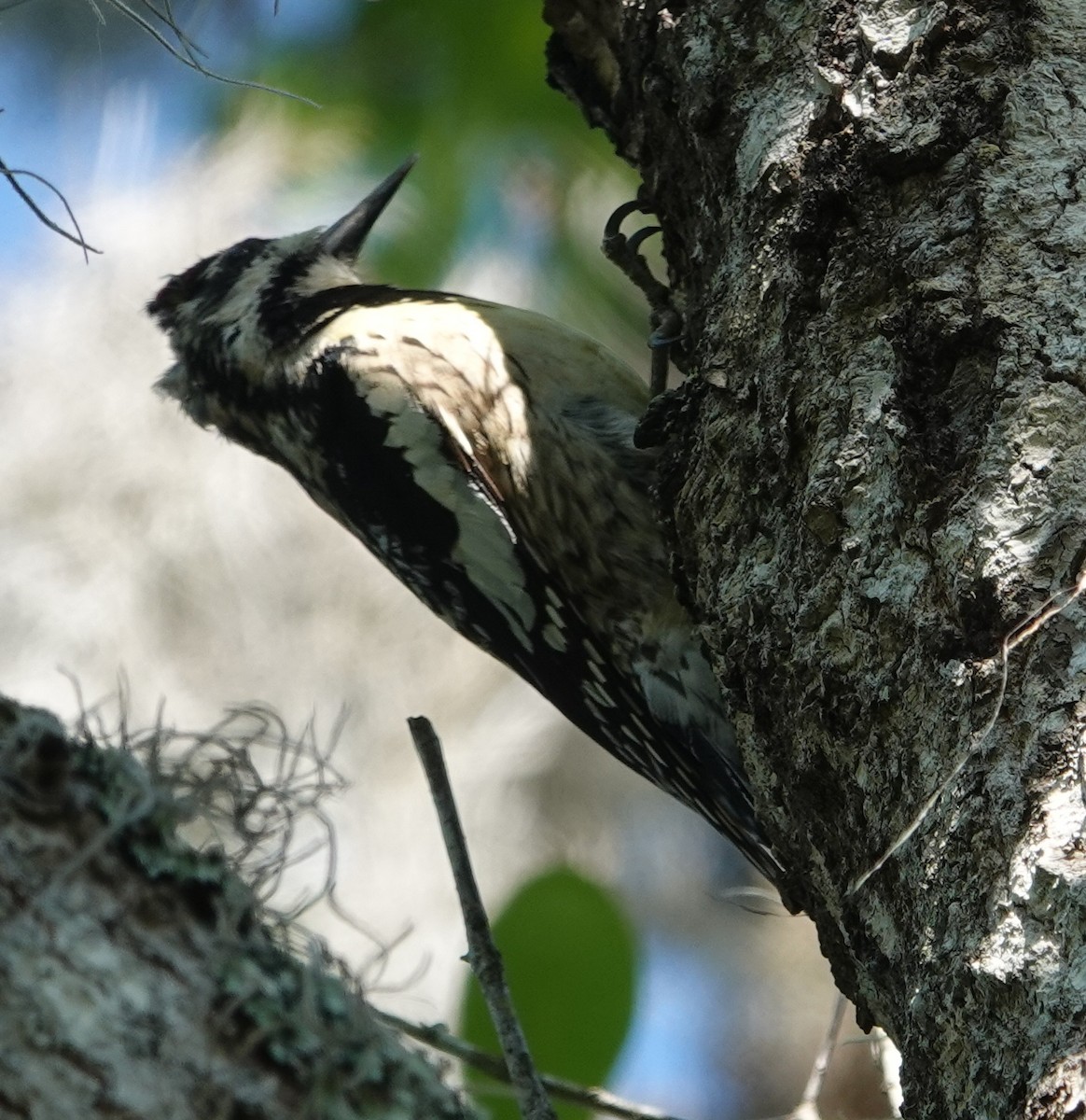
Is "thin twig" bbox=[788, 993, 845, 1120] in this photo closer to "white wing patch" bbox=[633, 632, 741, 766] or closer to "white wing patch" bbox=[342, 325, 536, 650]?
"white wing patch" bbox=[633, 632, 741, 766]

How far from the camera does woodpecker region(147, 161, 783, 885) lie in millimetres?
2324

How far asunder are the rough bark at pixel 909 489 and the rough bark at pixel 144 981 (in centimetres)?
46

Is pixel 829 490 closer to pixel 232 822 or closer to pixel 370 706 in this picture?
pixel 232 822

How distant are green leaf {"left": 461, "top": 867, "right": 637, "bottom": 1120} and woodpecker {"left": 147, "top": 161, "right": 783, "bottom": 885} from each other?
282mm

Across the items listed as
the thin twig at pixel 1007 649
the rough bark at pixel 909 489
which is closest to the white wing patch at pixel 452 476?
the rough bark at pixel 909 489

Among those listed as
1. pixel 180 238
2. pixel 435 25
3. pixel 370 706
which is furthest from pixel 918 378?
pixel 180 238

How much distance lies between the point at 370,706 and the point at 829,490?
23.1 feet

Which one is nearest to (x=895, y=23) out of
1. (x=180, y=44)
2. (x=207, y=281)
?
(x=180, y=44)

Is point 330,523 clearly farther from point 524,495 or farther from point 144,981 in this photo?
point 144,981

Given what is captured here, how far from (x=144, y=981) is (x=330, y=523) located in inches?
289

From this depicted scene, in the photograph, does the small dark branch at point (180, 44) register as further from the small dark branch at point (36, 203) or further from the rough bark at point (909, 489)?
the rough bark at point (909, 489)

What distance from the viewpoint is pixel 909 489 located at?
52.4 inches

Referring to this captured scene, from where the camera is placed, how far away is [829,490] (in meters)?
1.41

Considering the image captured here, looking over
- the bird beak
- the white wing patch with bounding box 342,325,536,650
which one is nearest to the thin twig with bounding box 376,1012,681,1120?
the white wing patch with bounding box 342,325,536,650
